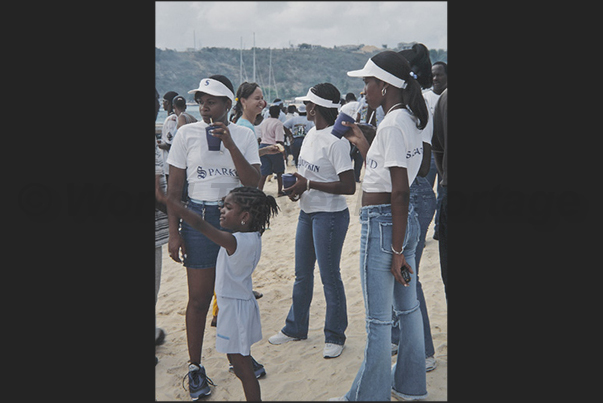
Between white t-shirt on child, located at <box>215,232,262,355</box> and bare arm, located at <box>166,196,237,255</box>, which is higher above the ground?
bare arm, located at <box>166,196,237,255</box>

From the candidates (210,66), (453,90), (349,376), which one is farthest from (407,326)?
(210,66)

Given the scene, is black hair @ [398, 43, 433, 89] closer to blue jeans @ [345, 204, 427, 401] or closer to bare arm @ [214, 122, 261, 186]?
blue jeans @ [345, 204, 427, 401]

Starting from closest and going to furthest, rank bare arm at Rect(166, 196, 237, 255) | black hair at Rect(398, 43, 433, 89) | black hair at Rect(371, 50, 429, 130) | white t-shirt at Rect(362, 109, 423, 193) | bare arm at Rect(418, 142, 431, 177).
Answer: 1. bare arm at Rect(166, 196, 237, 255)
2. white t-shirt at Rect(362, 109, 423, 193)
3. black hair at Rect(371, 50, 429, 130)
4. bare arm at Rect(418, 142, 431, 177)
5. black hair at Rect(398, 43, 433, 89)

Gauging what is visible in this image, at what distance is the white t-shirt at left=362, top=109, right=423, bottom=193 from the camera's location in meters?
2.40

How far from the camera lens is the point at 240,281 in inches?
110

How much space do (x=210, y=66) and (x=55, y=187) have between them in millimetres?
12526

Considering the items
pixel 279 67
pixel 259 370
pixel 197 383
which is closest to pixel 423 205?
pixel 259 370

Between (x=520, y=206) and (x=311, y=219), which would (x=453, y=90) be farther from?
(x=311, y=219)

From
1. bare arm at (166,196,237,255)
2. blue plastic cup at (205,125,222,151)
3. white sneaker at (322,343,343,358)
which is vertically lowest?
white sneaker at (322,343,343,358)

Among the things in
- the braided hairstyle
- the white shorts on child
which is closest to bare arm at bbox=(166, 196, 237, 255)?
the braided hairstyle

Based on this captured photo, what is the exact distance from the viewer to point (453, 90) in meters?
2.29

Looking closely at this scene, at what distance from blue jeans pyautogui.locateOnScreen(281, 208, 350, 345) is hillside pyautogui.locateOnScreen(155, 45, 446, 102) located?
4.79m

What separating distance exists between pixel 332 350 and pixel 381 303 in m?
1.27

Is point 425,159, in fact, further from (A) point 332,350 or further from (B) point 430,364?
(A) point 332,350
